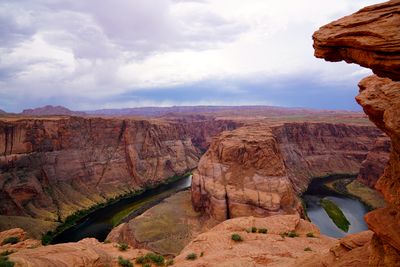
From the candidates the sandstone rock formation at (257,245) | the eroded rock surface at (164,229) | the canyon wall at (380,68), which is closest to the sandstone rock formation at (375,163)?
the eroded rock surface at (164,229)

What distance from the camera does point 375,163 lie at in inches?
3342

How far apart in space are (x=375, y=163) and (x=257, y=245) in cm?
7636

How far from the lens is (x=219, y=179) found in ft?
181

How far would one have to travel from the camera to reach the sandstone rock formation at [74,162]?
216 feet

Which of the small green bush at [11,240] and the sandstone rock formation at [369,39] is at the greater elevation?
the sandstone rock formation at [369,39]

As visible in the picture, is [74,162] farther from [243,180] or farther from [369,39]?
[369,39]

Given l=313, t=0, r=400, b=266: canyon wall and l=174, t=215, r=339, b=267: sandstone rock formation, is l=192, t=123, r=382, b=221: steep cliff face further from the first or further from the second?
l=313, t=0, r=400, b=266: canyon wall

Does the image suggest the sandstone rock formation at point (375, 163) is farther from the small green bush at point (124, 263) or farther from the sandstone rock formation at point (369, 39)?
the sandstone rock formation at point (369, 39)

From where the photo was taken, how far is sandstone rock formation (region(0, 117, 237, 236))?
65.7 metres

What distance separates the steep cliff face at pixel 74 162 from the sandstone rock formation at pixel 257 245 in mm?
50530

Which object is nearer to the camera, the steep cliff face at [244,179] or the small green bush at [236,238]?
the small green bush at [236,238]

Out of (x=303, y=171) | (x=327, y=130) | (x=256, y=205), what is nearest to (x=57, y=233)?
(x=256, y=205)

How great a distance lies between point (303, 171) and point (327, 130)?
28772 mm

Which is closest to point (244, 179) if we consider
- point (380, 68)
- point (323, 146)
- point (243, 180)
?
point (243, 180)
